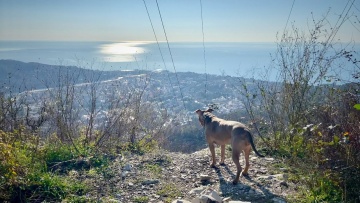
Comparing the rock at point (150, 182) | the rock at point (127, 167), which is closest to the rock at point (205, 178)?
the rock at point (150, 182)

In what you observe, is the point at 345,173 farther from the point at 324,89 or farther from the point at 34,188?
the point at 34,188

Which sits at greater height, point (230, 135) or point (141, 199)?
point (230, 135)

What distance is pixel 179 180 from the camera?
6.57 m

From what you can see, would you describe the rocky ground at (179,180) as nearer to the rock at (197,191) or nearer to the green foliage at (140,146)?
the rock at (197,191)

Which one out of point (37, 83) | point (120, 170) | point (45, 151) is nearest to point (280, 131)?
point (120, 170)

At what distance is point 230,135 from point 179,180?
1.40m

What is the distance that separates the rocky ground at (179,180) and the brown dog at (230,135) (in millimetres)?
360

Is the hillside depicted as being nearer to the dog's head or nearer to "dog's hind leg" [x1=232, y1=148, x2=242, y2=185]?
"dog's hind leg" [x1=232, y1=148, x2=242, y2=185]

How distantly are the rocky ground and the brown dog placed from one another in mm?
360

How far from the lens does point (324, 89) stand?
293 inches

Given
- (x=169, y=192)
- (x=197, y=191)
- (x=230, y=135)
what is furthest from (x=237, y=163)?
(x=169, y=192)

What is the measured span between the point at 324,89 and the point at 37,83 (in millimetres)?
7487

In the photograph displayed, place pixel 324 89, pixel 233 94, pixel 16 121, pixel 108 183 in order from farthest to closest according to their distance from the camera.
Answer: pixel 233 94 → pixel 16 121 → pixel 324 89 → pixel 108 183

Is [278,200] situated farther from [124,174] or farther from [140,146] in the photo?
[140,146]
